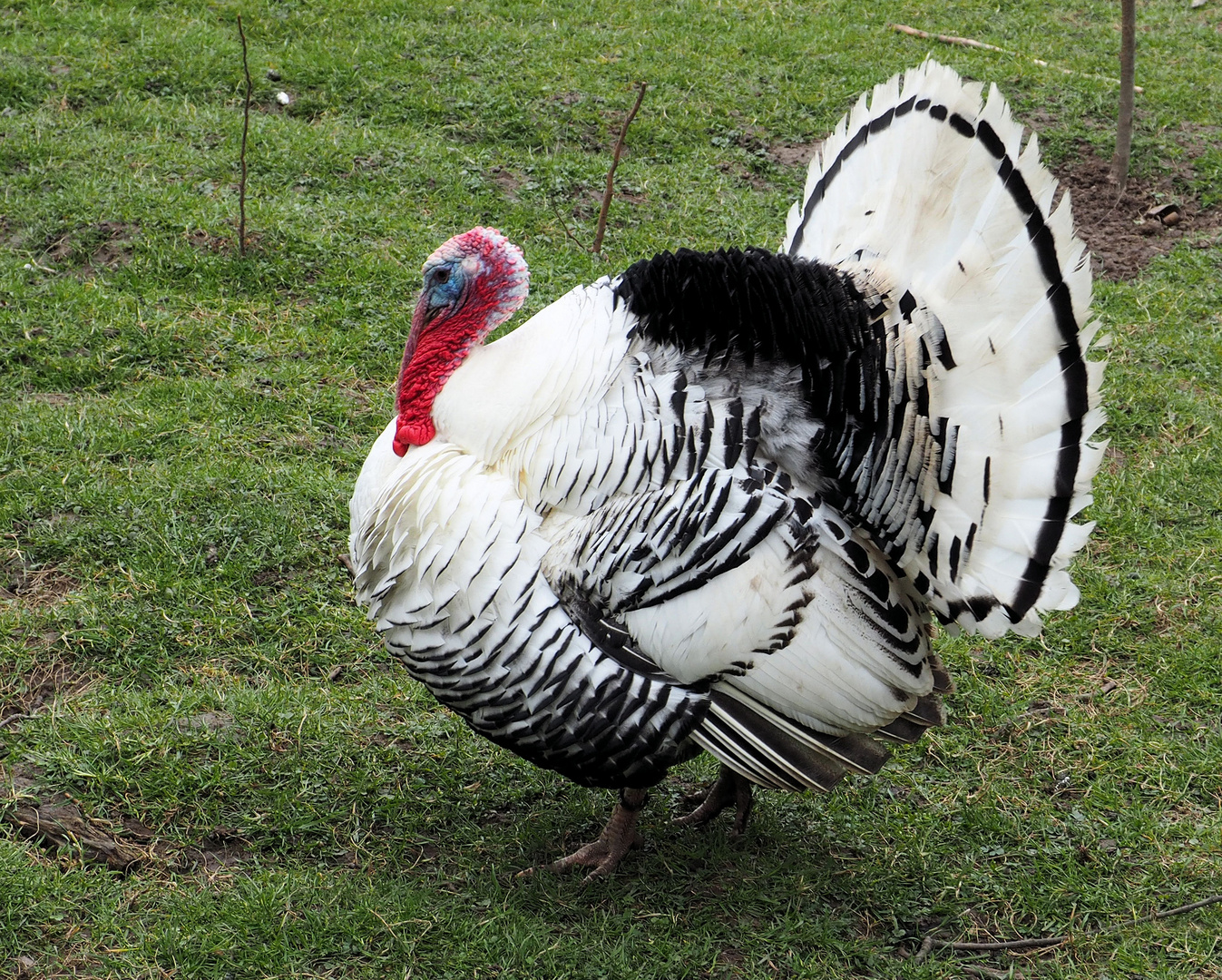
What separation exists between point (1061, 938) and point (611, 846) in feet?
4.51

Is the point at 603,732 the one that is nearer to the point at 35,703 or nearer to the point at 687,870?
the point at 687,870

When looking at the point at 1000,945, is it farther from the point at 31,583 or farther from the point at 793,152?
the point at 793,152

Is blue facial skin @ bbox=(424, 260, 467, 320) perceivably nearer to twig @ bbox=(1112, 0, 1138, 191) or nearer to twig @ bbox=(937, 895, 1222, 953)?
twig @ bbox=(937, 895, 1222, 953)

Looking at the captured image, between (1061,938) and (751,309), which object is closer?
(751,309)

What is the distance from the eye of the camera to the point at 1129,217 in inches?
291

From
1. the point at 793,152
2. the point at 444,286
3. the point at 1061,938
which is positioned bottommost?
the point at 1061,938

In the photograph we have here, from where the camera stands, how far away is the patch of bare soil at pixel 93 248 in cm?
613

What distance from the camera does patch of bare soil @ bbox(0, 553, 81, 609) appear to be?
172 inches

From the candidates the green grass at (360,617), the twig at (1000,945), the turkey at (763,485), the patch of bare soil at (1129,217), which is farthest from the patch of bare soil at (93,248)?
the patch of bare soil at (1129,217)

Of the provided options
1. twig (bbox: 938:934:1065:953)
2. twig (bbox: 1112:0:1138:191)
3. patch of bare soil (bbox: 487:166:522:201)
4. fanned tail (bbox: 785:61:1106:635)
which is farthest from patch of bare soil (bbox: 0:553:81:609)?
twig (bbox: 1112:0:1138:191)

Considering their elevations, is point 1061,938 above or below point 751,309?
below

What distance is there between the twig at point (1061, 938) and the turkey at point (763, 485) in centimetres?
66

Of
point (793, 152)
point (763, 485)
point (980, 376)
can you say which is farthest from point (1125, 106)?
point (763, 485)

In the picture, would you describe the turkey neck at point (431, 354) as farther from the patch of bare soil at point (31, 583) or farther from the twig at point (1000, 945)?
the twig at point (1000, 945)
